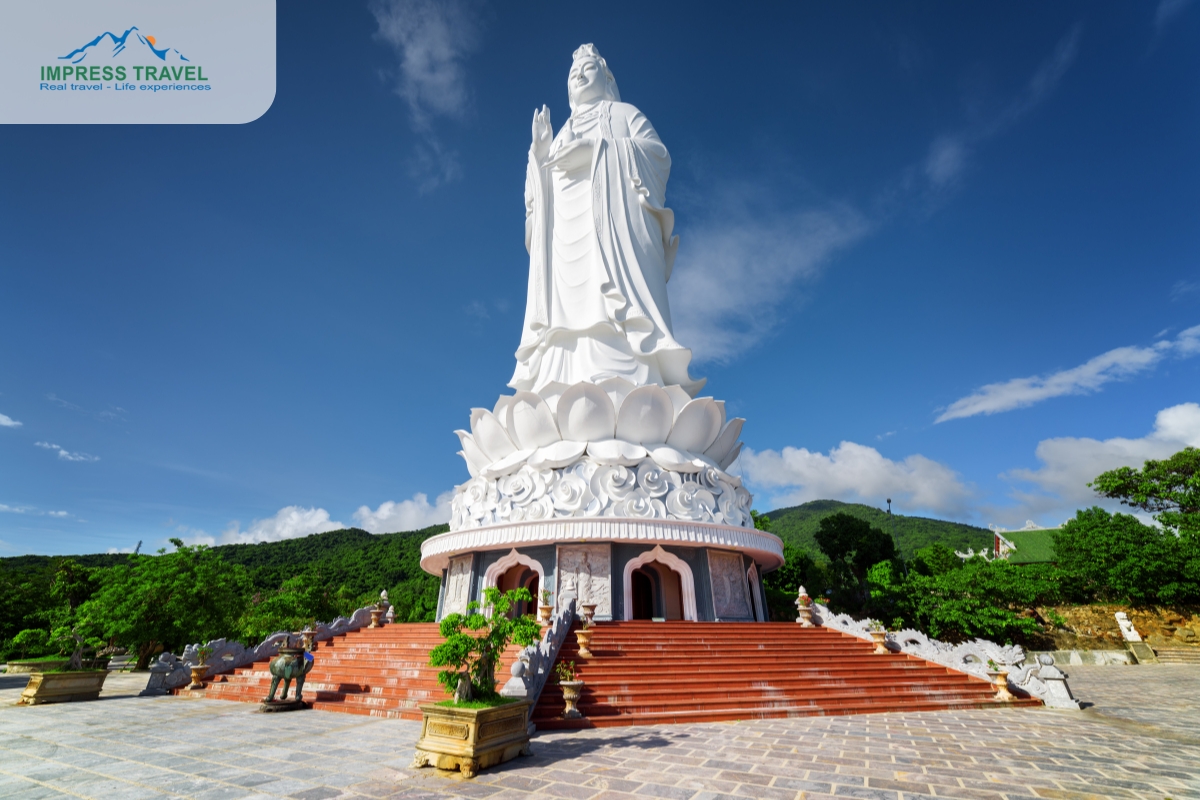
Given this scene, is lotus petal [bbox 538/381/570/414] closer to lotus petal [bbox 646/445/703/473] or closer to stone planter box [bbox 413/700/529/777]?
lotus petal [bbox 646/445/703/473]

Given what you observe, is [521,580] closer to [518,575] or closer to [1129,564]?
[518,575]

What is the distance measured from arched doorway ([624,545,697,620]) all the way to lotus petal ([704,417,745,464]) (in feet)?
11.1

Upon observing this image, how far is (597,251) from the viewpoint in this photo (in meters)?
17.9

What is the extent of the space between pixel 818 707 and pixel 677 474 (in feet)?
21.6

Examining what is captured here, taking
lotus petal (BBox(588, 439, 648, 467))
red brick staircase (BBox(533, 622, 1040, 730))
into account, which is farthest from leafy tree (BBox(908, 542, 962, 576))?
lotus petal (BBox(588, 439, 648, 467))

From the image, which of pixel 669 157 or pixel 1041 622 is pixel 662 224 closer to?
pixel 669 157

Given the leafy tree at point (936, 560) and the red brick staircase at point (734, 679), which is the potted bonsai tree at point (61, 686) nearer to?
the red brick staircase at point (734, 679)

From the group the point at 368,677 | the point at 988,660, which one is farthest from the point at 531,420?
the point at 988,660

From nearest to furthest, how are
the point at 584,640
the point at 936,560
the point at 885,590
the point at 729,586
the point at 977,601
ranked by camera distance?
the point at 584,640 < the point at 729,586 < the point at 977,601 < the point at 885,590 < the point at 936,560

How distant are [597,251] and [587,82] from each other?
780 cm

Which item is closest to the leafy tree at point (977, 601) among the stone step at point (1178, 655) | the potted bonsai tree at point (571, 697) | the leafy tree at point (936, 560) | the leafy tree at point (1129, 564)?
the leafy tree at point (1129, 564)

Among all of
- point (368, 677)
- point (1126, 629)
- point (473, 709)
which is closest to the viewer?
point (473, 709)

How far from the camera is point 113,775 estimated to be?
507cm

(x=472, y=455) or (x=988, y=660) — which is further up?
(x=472, y=455)
